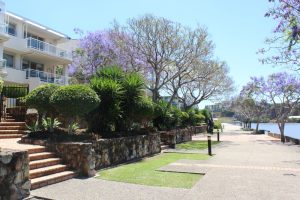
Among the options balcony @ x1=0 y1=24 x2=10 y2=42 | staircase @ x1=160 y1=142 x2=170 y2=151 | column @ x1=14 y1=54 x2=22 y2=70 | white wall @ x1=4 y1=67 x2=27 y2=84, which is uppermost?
balcony @ x1=0 y1=24 x2=10 y2=42

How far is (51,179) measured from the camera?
856cm

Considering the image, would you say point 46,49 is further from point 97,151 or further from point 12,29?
point 97,151

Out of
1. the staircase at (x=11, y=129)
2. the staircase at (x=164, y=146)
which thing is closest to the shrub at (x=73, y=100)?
the staircase at (x=11, y=129)

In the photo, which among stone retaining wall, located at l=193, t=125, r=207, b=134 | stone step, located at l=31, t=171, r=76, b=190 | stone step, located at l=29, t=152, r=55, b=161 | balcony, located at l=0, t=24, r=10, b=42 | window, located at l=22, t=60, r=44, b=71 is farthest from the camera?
stone retaining wall, located at l=193, t=125, r=207, b=134

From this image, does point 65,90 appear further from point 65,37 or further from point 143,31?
point 65,37

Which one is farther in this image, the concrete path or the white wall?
the white wall

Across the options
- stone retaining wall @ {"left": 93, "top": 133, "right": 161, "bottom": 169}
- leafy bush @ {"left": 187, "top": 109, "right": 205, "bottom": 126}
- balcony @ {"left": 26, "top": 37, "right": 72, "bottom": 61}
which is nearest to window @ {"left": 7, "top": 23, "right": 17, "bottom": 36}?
balcony @ {"left": 26, "top": 37, "right": 72, "bottom": 61}

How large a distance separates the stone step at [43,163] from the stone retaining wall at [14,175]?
1.43m

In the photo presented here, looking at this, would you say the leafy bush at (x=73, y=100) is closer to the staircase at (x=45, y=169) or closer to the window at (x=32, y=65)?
the staircase at (x=45, y=169)

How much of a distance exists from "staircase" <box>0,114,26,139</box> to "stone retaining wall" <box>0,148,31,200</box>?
604cm

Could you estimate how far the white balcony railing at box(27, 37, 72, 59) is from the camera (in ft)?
98.9

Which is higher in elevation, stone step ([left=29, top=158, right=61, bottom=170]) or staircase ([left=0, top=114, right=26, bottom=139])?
staircase ([left=0, top=114, right=26, bottom=139])

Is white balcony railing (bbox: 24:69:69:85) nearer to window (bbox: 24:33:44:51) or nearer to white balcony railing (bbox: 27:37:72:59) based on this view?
white balcony railing (bbox: 27:37:72:59)

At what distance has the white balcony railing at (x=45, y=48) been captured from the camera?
98.9ft
